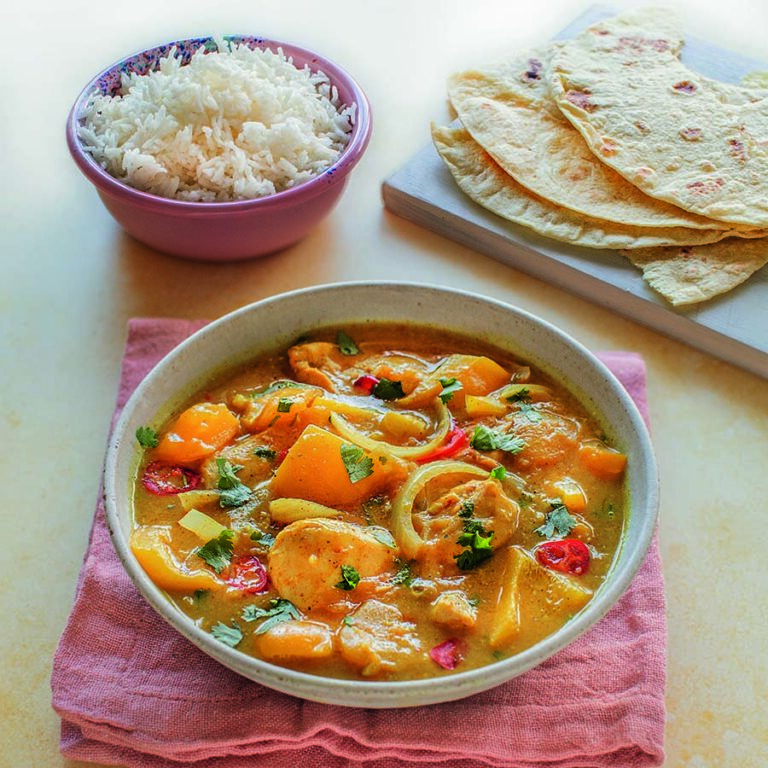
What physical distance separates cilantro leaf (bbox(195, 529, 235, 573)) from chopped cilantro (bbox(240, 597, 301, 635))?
13 centimetres

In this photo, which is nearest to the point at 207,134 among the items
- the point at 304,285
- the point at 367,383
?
the point at 304,285

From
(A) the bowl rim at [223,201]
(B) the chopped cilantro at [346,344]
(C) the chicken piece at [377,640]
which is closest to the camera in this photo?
(C) the chicken piece at [377,640]

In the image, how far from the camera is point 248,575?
7.57 feet

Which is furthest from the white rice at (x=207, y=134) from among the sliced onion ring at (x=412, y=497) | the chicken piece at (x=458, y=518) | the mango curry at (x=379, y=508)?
the chicken piece at (x=458, y=518)

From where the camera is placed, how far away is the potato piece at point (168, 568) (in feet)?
7.42

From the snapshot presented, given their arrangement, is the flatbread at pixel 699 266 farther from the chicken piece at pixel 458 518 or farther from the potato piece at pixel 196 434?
the potato piece at pixel 196 434

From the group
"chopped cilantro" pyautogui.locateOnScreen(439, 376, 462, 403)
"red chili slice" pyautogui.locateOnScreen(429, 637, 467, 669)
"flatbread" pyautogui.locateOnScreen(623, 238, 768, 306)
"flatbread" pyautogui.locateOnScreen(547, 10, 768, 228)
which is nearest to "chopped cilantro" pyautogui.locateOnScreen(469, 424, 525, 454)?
"chopped cilantro" pyautogui.locateOnScreen(439, 376, 462, 403)

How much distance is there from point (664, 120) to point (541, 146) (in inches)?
19.1

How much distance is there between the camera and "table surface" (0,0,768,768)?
2.54m

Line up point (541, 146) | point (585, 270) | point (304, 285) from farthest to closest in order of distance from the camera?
point (541, 146) < point (304, 285) < point (585, 270)

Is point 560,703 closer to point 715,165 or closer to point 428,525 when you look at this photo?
point 428,525

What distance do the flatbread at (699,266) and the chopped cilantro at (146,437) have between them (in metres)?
1.75

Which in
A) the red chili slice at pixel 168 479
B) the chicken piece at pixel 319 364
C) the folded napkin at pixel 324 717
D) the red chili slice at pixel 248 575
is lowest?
the folded napkin at pixel 324 717

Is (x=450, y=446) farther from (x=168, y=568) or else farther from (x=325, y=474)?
(x=168, y=568)
